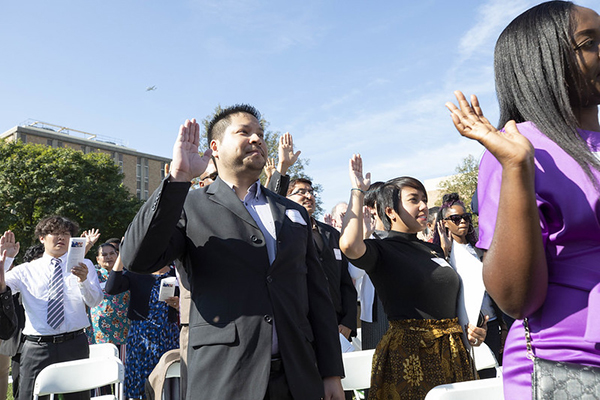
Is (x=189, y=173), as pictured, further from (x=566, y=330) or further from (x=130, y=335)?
(x=130, y=335)

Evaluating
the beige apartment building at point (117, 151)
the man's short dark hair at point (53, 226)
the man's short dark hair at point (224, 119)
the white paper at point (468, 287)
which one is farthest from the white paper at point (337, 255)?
the beige apartment building at point (117, 151)

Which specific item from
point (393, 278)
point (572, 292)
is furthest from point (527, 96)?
point (393, 278)

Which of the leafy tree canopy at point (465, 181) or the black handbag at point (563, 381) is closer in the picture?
the black handbag at point (563, 381)

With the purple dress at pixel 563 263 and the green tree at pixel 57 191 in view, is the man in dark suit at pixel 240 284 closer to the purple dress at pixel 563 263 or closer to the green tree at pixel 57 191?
the purple dress at pixel 563 263

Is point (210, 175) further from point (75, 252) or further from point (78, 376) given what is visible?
point (78, 376)

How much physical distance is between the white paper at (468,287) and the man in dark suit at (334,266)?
5.60 feet

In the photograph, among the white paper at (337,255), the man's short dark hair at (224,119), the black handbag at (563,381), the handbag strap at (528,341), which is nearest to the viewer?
the black handbag at (563,381)

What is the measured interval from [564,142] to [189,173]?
1353 mm

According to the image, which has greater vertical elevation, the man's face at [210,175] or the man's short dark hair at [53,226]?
the man's face at [210,175]

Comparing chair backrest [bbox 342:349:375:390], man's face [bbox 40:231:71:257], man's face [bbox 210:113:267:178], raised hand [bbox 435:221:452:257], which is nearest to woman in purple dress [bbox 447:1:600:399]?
man's face [bbox 210:113:267:178]

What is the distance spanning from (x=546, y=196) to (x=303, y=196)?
384 centimetres

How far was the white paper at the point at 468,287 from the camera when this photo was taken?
2.93 meters

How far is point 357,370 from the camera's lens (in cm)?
314

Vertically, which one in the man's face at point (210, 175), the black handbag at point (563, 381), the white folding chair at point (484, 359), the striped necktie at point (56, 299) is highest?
the man's face at point (210, 175)
